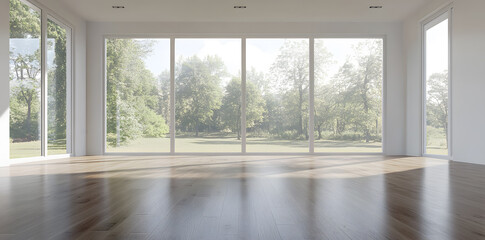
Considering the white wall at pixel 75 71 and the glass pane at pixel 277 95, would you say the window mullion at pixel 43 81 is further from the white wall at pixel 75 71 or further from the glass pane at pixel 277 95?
the glass pane at pixel 277 95

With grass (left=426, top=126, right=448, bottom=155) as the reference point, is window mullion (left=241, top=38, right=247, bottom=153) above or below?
above

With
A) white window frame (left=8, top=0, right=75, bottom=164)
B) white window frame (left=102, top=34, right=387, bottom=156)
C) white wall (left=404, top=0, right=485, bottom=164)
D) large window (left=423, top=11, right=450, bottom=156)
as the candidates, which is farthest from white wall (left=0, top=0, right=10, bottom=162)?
large window (left=423, top=11, right=450, bottom=156)

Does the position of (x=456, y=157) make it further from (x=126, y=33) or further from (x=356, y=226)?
(x=126, y=33)

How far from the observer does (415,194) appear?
2.93 meters

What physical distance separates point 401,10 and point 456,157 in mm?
3081

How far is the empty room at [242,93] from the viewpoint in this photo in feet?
17.7

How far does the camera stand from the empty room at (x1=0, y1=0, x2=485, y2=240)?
540 centimetres

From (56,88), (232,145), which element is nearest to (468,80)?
(232,145)

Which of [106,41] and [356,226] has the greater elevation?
[106,41]

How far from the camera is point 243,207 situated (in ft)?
7.89

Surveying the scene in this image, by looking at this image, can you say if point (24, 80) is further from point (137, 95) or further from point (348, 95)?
point (348, 95)

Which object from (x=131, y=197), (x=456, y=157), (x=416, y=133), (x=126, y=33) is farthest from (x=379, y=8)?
(x=131, y=197)

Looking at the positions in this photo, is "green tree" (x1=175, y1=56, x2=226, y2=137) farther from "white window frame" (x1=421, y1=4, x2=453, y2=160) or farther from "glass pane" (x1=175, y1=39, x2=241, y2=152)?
"white window frame" (x1=421, y1=4, x2=453, y2=160)

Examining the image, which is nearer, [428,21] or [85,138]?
[428,21]
